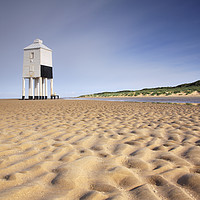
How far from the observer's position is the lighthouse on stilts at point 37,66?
80.2 feet

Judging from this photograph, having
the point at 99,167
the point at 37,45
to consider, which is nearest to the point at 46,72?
the point at 37,45

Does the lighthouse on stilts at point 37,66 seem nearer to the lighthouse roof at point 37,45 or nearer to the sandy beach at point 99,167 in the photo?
the lighthouse roof at point 37,45

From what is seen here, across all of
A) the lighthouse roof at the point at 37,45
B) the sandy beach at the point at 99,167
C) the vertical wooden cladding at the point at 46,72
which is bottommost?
the sandy beach at the point at 99,167

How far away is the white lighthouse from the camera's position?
24.4 m

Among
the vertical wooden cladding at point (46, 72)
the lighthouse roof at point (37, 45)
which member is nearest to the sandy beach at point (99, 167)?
the vertical wooden cladding at point (46, 72)

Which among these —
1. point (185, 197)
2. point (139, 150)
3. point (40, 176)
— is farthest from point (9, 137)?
point (185, 197)

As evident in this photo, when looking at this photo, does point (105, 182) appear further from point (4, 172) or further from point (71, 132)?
point (71, 132)

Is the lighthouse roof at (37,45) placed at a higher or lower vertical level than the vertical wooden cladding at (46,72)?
higher

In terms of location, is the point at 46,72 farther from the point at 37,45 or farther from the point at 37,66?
the point at 37,45

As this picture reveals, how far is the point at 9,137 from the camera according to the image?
12.7 ft

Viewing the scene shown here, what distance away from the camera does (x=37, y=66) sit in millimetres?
24453

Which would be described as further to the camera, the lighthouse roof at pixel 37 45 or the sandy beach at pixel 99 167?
the lighthouse roof at pixel 37 45

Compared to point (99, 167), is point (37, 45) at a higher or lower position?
higher

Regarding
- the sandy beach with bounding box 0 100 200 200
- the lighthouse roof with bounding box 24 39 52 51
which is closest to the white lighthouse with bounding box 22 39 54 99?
the lighthouse roof with bounding box 24 39 52 51
